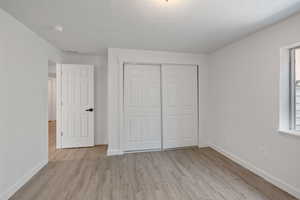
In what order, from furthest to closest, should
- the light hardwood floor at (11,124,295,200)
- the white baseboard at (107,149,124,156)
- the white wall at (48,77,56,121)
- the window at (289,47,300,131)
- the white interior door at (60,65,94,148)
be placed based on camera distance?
the white wall at (48,77,56,121) → the white interior door at (60,65,94,148) → the white baseboard at (107,149,124,156) → the window at (289,47,300,131) → the light hardwood floor at (11,124,295,200)

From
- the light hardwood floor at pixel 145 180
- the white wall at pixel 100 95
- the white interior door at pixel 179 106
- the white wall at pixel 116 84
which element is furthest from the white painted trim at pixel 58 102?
the white interior door at pixel 179 106

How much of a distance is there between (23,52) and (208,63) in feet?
12.1

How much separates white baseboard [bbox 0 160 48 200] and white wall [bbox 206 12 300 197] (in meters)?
3.58

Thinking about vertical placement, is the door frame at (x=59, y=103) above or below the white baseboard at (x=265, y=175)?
above

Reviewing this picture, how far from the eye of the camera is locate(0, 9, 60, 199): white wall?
5.90 ft

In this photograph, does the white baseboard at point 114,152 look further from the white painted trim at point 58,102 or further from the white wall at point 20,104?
the white painted trim at point 58,102

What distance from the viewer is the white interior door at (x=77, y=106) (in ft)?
11.6

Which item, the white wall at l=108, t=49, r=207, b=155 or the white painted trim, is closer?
the white wall at l=108, t=49, r=207, b=155

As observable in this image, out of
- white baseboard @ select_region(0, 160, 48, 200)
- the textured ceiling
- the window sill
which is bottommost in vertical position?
white baseboard @ select_region(0, 160, 48, 200)

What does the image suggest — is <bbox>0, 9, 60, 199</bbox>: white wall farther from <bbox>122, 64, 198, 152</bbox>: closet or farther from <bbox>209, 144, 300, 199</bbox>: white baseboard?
<bbox>209, 144, 300, 199</bbox>: white baseboard

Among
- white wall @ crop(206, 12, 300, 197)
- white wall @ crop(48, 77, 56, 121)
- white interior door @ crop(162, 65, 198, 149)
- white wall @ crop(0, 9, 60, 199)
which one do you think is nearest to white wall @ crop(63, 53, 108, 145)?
white wall @ crop(0, 9, 60, 199)

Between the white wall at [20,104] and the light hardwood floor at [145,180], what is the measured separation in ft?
0.91

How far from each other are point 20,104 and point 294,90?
3.87m

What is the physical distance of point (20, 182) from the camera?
206 centimetres
